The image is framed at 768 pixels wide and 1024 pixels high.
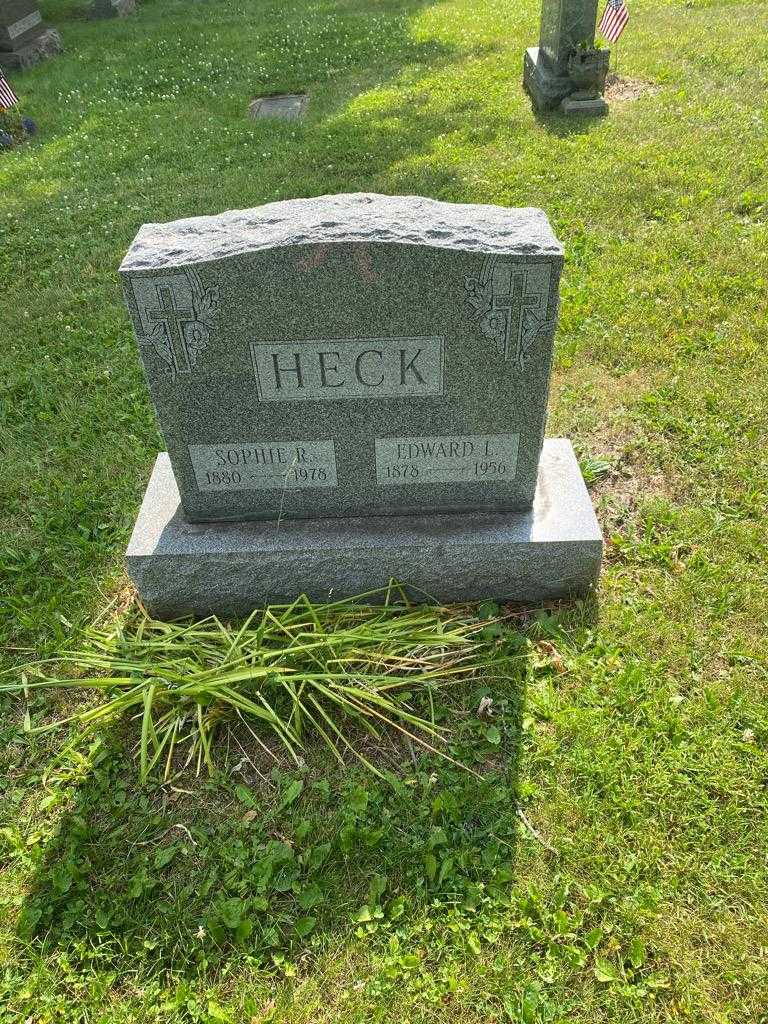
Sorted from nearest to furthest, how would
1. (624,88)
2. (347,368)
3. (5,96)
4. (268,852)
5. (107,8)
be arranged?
1. (268,852)
2. (347,368)
3. (624,88)
4. (5,96)
5. (107,8)

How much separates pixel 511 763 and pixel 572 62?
7.26 m

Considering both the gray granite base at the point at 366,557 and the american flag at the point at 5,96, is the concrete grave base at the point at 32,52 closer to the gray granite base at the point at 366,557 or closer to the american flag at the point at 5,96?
the american flag at the point at 5,96

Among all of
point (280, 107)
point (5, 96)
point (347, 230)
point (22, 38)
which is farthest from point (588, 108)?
point (22, 38)

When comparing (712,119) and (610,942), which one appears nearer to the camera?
(610,942)

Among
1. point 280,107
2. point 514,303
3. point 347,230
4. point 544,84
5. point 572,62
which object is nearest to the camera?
point 347,230

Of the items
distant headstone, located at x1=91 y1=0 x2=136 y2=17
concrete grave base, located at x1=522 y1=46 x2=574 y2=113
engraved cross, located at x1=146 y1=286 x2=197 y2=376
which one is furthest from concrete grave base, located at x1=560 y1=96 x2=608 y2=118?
distant headstone, located at x1=91 y1=0 x2=136 y2=17

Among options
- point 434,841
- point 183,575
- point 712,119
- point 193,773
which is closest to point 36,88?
point 712,119

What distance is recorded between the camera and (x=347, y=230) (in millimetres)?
2760

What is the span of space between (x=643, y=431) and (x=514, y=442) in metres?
1.36

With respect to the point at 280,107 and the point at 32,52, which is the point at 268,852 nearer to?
the point at 280,107

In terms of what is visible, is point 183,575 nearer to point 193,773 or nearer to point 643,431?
point 193,773

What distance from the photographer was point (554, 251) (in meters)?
2.76

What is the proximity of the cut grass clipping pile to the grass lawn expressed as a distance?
0.10m

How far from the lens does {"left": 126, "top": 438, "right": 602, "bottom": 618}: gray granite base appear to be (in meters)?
3.24
